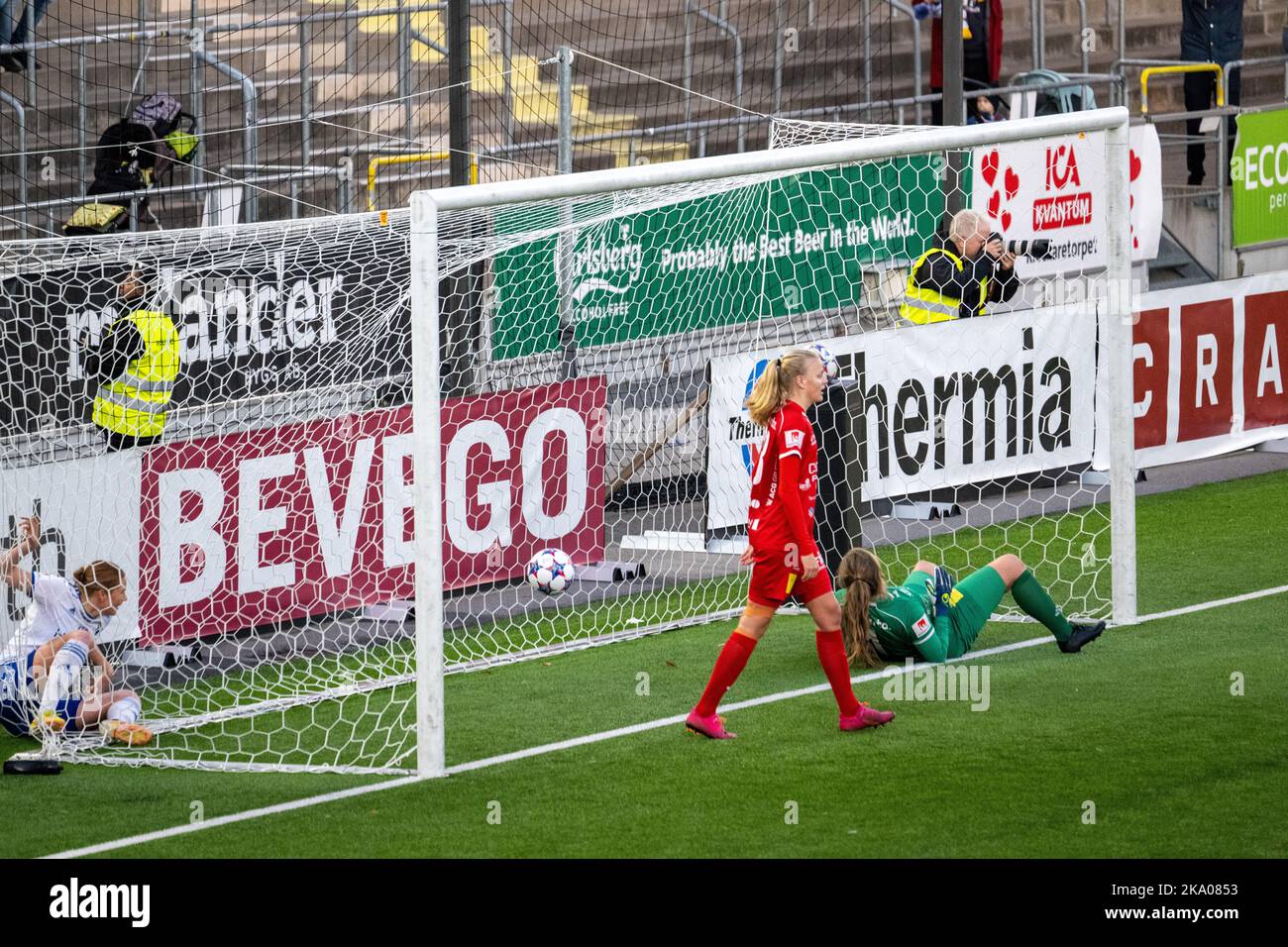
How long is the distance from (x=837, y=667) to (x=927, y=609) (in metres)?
1.28

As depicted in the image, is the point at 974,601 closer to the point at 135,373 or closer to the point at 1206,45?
the point at 135,373

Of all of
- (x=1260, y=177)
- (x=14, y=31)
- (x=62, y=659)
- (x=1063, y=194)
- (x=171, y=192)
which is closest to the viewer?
(x=62, y=659)

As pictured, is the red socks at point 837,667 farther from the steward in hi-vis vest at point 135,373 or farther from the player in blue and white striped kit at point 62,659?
the steward in hi-vis vest at point 135,373

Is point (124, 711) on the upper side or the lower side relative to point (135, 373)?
lower

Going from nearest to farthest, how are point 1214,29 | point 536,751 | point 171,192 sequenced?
point 536,751 → point 171,192 → point 1214,29

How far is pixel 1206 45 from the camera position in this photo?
58.9ft

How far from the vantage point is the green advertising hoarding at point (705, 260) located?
11.2m

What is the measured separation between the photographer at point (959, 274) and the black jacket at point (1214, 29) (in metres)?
7.36

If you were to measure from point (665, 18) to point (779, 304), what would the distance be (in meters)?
4.93

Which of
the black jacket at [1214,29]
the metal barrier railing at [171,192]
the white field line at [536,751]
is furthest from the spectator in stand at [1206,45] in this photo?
the white field line at [536,751]

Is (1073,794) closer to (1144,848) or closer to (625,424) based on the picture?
(1144,848)

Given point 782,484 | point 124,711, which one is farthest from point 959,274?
point 124,711

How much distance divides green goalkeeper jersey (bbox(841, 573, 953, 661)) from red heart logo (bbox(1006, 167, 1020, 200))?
276 inches

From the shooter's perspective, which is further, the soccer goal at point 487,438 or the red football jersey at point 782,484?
the soccer goal at point 487,438
